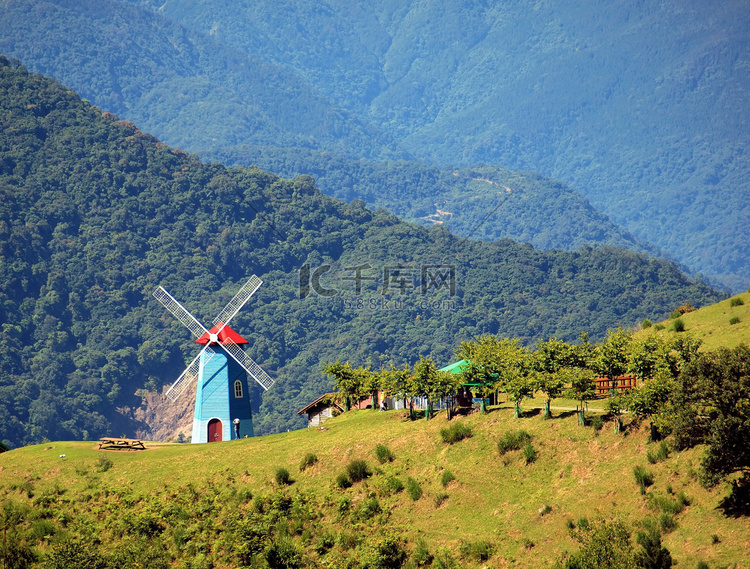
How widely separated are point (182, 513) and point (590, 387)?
25593mm

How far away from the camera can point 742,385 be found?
4994 centimetres

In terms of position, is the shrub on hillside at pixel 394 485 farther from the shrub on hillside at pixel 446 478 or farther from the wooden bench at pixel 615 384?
the wooden bench at pixel 615 384

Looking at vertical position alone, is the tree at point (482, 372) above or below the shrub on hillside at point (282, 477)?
above

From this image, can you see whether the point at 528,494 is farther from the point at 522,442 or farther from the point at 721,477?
the point at 721,477

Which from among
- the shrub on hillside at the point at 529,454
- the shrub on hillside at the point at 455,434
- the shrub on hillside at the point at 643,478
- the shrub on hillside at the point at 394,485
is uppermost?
the shrub on hillside at the point at 455,434

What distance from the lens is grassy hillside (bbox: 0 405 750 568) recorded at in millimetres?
51594

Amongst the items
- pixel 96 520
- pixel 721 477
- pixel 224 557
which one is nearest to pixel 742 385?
pixel 721 477

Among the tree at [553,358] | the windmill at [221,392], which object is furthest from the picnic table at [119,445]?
the tree at [553,358]

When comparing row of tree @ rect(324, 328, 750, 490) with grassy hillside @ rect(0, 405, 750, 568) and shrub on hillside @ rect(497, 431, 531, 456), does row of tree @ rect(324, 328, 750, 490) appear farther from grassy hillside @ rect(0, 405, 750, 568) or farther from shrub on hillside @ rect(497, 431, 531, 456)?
shrub on hillside @ rect(497, 431, 531, 456)

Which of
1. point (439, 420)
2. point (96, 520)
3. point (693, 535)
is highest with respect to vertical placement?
point (439, 420)

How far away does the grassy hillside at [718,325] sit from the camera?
70.7 meters

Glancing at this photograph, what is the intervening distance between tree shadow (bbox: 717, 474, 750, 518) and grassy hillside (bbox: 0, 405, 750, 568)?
43 cm

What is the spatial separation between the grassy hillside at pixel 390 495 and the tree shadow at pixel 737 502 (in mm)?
430

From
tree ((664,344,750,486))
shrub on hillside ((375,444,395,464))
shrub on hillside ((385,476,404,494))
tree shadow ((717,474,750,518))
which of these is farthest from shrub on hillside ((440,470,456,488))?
tree shadow ((717,474,750,518))
